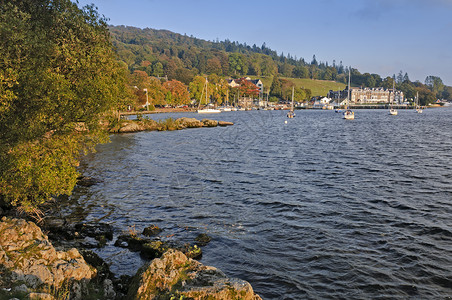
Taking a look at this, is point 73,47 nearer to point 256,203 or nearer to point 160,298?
point 256,203

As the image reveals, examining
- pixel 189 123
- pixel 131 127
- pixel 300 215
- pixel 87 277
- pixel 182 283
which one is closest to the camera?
pixel 182 283

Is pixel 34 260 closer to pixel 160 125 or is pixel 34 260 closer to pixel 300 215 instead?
pixel 300 215

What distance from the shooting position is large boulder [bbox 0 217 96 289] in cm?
1088

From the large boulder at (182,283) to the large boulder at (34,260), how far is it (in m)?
2.55

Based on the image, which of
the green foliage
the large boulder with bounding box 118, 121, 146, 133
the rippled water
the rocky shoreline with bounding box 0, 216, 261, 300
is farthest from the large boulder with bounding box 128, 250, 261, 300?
the large boulder with bounding box 118, 121, 146, 133

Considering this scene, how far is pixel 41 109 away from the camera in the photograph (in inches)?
706

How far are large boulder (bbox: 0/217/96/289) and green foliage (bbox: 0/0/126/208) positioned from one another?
4.24 meters

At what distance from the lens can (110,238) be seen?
18.5 meters

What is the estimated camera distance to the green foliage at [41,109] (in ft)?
55.5

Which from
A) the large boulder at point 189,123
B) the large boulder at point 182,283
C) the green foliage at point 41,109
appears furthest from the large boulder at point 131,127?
the large boulder at point 182,283

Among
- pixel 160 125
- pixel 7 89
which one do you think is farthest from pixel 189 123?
pixel 7 89

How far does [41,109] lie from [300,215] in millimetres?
16988

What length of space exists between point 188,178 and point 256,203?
10556mm

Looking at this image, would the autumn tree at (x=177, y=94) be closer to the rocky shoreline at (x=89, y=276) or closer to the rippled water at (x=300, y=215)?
the rippled water at (x=300, y=215)
